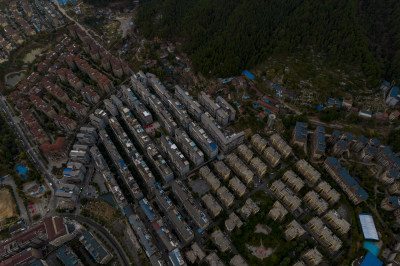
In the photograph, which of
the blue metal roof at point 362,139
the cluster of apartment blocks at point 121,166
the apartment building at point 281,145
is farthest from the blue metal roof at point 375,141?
the cluster of apartment blocks at point 121,166

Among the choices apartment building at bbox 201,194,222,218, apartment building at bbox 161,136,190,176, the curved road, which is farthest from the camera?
apartment building at bbox 161,136,190,176

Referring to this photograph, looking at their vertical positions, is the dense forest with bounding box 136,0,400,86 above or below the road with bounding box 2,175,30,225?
above

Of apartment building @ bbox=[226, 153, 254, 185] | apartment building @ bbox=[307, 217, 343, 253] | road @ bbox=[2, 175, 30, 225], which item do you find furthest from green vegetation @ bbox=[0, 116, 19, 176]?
apartment building @ bbox=[307, 217, 343, 253]

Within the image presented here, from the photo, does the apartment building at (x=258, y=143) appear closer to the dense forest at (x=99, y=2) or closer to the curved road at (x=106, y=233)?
the curved road at (x=106, y=233)

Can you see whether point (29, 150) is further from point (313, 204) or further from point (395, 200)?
point (395, 200)

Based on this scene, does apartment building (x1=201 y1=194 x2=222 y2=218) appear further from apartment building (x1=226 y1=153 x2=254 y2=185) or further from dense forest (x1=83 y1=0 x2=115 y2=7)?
dense forest (x1=83 y1=0 x2=115 y2=7)

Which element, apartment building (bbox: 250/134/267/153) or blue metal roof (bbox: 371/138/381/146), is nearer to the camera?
blue metal roof (bbox: 371/138/381/146)

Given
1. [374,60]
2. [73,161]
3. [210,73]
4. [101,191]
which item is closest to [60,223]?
[101,191]

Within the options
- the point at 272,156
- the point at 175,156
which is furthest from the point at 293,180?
the point at 175,156
